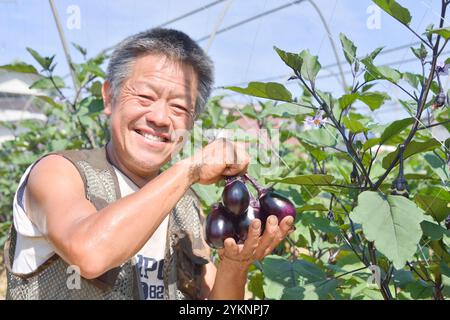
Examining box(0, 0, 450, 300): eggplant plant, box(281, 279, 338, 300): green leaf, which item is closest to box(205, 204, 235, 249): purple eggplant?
box(0, 0, 450, 300): eggplant plant

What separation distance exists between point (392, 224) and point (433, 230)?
188 mm

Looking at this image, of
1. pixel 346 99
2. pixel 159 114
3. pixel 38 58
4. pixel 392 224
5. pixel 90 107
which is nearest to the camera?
pixel 392 224

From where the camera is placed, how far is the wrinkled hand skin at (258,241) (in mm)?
896

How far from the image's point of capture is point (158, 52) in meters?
1.12

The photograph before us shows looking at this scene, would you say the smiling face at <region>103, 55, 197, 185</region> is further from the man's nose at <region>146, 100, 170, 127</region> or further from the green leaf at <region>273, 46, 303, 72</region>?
the green leaf at <region>273, 46, 303, 72</region>

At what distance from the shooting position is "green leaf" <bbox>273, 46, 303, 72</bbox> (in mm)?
843

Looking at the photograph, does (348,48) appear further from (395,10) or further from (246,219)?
(246,219)

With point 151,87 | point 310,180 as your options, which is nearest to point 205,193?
point 151,87

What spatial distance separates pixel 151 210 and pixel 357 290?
493 mm

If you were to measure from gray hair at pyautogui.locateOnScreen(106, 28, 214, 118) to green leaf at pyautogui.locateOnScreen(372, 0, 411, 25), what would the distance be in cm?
44

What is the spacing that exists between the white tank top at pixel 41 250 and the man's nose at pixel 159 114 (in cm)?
15
